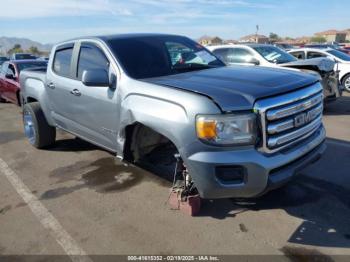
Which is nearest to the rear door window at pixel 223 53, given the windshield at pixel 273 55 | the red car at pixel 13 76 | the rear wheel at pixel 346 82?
the windshield at pixel 273 55

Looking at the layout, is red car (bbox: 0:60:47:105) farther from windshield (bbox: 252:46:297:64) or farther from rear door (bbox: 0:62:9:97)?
windshield (bbox: 252:46:297:64)

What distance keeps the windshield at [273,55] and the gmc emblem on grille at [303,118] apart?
6517mm

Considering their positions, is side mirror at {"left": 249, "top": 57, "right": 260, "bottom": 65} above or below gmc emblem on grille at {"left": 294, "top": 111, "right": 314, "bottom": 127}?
above

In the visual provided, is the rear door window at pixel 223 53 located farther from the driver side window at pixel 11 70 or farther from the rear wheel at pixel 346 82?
the driver side window at pixel 11 70

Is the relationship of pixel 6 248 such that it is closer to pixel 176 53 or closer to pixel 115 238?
pixel 115 238

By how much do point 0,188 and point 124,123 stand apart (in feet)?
7.25

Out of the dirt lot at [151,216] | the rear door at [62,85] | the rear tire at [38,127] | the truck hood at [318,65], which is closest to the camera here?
the dirt lot at [151,216]

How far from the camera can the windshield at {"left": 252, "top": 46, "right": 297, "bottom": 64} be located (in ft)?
32.7

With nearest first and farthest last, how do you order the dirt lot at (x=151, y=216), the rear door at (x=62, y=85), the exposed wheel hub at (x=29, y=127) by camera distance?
the dirt lot at (x=151, y=216) < the rear door at (x=62, y=85) < the exposed wheel hub at (x=29, y=127)

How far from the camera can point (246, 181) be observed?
3061 mm

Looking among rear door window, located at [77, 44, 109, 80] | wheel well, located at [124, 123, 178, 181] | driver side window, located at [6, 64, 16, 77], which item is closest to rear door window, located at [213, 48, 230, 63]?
driver side window, located at [6, 64, 16, 77]

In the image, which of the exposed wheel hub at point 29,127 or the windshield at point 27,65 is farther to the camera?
the windshield at point 27,65

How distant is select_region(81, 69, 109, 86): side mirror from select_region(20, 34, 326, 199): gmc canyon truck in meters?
0.01

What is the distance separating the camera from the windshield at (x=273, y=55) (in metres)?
9.97
